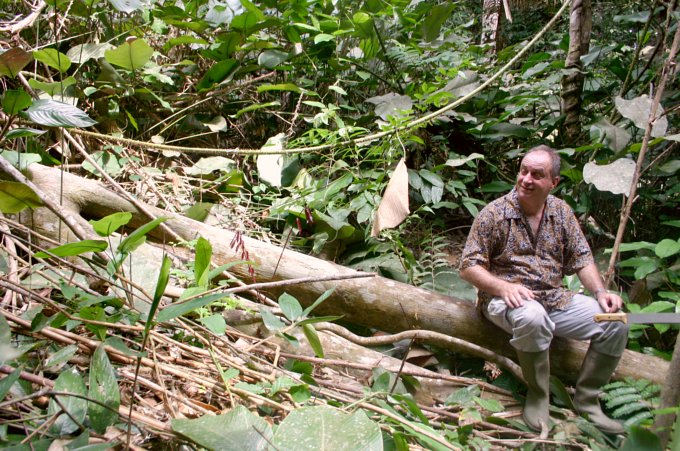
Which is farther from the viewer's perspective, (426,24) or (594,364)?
(426,24)

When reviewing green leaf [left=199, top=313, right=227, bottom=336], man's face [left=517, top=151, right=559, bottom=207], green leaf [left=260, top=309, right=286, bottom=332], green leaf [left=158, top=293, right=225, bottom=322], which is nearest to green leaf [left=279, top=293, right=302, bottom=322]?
green leaf [left=260, top=309, right=286, bottom=332]

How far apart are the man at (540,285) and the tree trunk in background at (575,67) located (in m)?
1.49

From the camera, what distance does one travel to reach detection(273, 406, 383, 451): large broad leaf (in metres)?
1.04

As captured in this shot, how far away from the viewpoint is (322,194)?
3406 millimetres

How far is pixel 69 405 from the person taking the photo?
1106mm

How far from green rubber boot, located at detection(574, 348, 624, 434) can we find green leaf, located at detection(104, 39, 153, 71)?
315cm

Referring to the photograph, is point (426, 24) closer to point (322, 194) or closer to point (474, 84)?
point (474, 84)

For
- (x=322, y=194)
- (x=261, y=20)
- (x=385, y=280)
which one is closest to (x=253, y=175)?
(x=322, y=194)

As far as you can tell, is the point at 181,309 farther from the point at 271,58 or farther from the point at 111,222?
the point at 271,58

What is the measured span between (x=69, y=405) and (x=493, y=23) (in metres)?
5.60

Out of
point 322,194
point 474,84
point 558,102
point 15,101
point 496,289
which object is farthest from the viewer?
point 558,102

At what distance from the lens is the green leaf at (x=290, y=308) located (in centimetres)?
161

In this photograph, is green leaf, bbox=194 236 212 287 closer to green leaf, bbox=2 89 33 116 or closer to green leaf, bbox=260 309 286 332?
green leaf, bbox=260 309 286 332

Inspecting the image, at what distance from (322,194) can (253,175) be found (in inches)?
34.6
